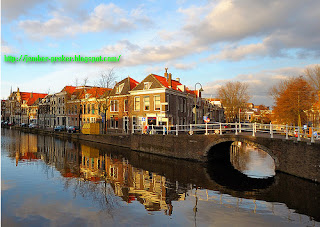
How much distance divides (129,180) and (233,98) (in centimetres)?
4692

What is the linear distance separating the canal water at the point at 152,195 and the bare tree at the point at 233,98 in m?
36.6

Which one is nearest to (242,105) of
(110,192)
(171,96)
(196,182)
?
(171,96)

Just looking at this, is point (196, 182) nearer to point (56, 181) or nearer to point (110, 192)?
point (110, 192)

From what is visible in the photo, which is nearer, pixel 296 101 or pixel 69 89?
pixel 296 101

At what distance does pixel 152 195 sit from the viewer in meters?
13.0

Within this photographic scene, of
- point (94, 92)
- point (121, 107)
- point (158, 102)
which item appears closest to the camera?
point (158, 102)

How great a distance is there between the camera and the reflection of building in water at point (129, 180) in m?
12.1

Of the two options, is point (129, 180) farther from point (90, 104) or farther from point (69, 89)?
point (69, 89)

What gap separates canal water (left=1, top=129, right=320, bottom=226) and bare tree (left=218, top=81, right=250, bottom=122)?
120 ft

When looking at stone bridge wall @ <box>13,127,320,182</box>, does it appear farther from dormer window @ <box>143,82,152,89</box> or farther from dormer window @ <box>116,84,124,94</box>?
dormer window @ <box>116,84,124,94</box>

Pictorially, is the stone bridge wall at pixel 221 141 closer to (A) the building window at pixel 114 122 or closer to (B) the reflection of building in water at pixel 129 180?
(B) the reflection of building in water at pixel 129 180


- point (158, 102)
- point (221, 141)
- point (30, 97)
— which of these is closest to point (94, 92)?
point (158, 102)

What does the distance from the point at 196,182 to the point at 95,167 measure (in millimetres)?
9177

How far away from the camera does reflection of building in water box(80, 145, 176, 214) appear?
1214 centimetres
